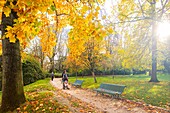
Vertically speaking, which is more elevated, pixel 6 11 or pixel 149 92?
pixel 6 11

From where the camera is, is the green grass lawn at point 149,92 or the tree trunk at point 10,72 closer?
the tree trunk at point 10,72

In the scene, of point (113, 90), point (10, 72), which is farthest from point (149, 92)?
point (10, 72)

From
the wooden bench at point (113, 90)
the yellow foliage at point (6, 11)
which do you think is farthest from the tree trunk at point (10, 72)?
the wooden bench at point (113, 90)

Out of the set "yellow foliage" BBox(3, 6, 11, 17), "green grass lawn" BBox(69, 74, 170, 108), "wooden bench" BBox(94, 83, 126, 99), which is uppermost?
"yellow foliage" BBox(3, 6, 11, 17)

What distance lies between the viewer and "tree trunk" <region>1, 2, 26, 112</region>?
640cm

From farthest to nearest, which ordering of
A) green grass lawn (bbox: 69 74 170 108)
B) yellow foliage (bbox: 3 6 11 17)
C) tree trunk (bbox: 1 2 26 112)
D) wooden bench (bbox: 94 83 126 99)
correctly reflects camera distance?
wooden bench (bbox: 94 83 126 99) < green grass lawn (bbox: 69 74 170 108) < tree trunk (bbox: 1 2 26 112) < yellow foliage (bbox: 3 6 11 17)

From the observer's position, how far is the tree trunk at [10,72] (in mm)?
6398

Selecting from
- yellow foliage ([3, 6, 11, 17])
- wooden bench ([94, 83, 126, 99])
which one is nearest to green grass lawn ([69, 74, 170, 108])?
wooden bench ([94, 83, 126, 99])

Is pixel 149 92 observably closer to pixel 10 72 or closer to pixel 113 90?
pixel 113 90

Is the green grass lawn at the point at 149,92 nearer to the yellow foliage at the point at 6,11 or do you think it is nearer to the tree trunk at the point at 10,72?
the tree trunk at the point at 10,72

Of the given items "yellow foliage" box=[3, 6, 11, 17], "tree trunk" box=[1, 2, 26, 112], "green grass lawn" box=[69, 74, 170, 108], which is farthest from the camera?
"green grass lawn" box=[69, 74, 170, 108]

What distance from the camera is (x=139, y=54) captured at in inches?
627

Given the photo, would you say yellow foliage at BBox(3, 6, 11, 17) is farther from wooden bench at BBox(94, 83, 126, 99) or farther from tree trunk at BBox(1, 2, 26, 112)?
wooden bench at BBox(94, 83, 126, 99)

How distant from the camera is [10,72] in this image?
642 cm
